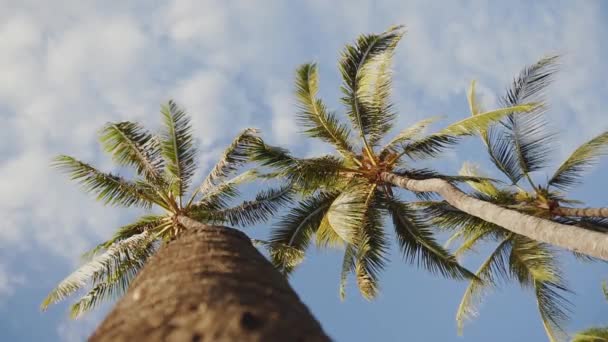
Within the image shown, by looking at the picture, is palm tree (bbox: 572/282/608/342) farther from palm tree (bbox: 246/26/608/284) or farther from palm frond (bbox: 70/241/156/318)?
palm frond (bbox: 70/241/156/318)

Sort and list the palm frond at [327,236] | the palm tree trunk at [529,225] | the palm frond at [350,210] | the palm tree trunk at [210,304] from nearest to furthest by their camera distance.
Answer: the palm tree trunk at [210,304]
the palm tree trunk at [529,225]
the palm frond at [350,210]
the palm frond at [327,236]

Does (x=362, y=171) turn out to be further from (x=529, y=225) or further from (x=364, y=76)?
(x=529, y=225)

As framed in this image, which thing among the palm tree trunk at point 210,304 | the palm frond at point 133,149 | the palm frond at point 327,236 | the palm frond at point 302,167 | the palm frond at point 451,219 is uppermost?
the palm frond at point 133,149

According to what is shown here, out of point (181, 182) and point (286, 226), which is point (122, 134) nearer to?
point (181, 182)

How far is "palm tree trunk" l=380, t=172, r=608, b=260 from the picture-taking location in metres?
7.54

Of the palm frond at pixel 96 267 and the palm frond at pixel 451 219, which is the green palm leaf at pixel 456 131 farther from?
the palm frond at pixel 96 267

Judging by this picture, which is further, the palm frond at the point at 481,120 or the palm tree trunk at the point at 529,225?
the palm frond at the point at 481,120

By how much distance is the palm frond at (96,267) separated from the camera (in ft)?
39.2

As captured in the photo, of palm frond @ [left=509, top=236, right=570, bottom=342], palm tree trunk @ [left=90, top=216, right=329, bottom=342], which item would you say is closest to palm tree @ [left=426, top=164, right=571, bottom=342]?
palm frond @ [left=509, top=236, right=570, bottom=342]

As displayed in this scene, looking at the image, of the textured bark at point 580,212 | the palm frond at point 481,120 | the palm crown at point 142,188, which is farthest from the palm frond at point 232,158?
the textured bark at point 580,212

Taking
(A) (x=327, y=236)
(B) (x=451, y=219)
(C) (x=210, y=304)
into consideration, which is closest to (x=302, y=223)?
(A) (x=327, y=236)

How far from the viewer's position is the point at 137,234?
12.6 metres

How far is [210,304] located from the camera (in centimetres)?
321

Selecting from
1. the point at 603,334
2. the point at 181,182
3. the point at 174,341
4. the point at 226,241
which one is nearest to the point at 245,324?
the point at 174,341
